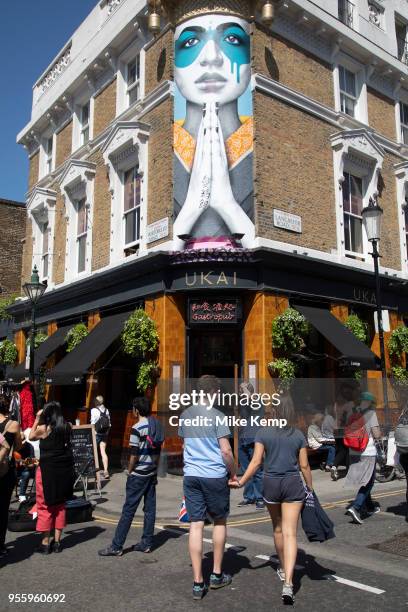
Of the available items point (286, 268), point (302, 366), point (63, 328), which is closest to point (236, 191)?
point (286, 268)

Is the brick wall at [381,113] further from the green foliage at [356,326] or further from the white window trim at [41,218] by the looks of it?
the white window trim at [41,218]

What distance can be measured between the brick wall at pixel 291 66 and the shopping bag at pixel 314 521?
11904 millimetres

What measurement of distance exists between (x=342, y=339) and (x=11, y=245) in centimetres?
2272

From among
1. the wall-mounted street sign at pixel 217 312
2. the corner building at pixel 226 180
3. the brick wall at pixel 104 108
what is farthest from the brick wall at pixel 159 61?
the wall-mounted street sign at pixel 217 312

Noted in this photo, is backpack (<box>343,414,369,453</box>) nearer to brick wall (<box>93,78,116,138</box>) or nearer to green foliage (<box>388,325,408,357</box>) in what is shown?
green foliage (<box>388,325,408,357</box>)

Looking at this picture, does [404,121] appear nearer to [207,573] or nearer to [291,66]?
[291,66]

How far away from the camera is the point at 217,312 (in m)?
13.2

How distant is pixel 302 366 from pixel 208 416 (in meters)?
9.17

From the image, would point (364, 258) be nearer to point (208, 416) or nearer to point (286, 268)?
point (286, 268)

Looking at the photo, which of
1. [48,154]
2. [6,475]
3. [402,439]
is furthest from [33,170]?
[402,439]

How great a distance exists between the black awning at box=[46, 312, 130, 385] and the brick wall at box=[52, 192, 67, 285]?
468 centimetres

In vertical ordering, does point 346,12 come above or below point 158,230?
above

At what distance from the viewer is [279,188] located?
14.1m

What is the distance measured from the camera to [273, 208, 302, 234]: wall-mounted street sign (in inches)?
546
